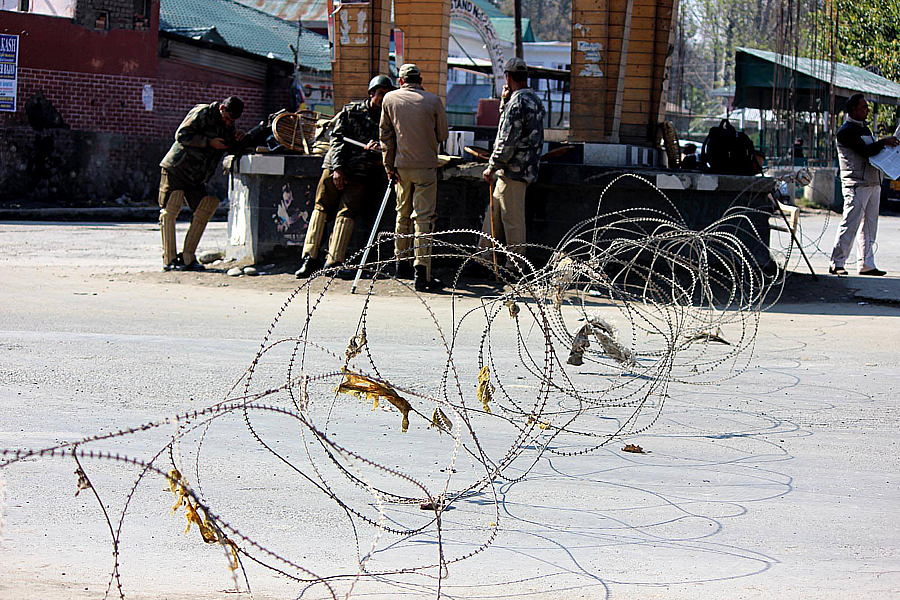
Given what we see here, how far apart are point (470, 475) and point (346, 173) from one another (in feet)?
22.5

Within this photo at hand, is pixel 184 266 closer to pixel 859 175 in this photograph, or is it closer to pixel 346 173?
pixel 346 173

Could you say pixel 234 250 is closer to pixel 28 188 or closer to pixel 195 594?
pixel 195 594

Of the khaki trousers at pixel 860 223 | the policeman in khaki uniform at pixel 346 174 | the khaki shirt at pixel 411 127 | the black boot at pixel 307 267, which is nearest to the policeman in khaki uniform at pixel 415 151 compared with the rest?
the khaki shirt at pixel 411 127

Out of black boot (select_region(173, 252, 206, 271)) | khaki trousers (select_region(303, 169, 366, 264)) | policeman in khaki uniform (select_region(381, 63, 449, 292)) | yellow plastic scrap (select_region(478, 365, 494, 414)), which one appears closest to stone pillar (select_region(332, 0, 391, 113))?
khaki trousers (select_region(303, 169, 366, 264))

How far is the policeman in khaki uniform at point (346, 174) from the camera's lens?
11273 millimetres

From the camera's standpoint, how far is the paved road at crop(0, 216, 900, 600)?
373cm

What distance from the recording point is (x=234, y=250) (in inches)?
504

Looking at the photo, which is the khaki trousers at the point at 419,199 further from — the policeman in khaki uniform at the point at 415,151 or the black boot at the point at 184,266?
A: the black boot at the point at 184,266

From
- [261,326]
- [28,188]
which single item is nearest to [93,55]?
[28,188]

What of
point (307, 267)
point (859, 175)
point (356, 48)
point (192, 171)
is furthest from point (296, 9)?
point (859, 175)

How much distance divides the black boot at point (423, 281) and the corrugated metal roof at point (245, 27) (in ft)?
64.2

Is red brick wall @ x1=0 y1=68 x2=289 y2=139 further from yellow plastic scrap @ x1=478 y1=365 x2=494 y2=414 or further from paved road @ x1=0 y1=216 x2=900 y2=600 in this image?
yellow plastic scrap @ x1=478 y1=365 x2=494 y2=414

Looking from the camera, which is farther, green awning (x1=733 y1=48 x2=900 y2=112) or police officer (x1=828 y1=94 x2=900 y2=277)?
green awning (x1=733 y1=48 x2=900 y2=112)

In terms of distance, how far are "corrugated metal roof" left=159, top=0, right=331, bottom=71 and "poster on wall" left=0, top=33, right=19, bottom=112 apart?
4.41m
